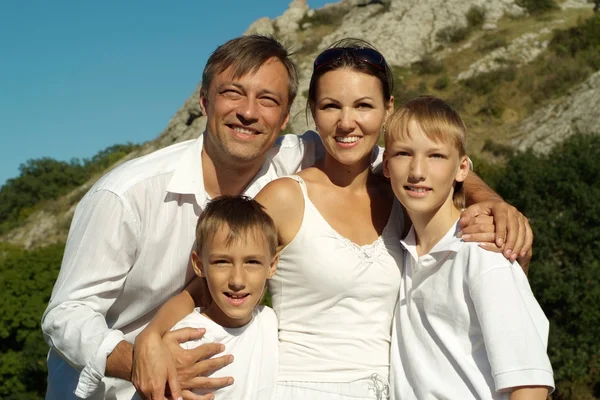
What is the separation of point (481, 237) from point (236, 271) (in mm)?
1071

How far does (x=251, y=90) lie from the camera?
3.59m

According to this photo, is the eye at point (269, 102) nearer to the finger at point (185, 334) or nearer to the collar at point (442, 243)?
the collar at point (442, 243)

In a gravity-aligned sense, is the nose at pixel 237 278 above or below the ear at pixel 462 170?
below

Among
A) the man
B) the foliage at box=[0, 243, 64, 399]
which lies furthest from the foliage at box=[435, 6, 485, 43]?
the man

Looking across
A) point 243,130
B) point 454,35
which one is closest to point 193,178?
point 243,130

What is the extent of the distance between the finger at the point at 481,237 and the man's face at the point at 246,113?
1367 millimetres

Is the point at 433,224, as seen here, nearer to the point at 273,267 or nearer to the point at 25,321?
the point at 273,267

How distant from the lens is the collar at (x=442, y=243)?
2.72 metres

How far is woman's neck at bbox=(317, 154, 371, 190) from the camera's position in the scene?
11.1 feet

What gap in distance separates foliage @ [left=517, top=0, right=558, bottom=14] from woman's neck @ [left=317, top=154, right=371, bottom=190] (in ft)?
118

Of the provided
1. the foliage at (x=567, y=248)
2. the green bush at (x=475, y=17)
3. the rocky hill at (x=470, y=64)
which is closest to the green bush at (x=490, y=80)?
the rocky hill at (x=470, y=64)

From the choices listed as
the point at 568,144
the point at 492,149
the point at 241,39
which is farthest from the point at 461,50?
the point at 241,39

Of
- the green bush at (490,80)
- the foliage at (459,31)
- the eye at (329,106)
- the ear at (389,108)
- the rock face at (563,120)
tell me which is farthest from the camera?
the foliage at (459,31)

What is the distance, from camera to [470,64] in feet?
101
